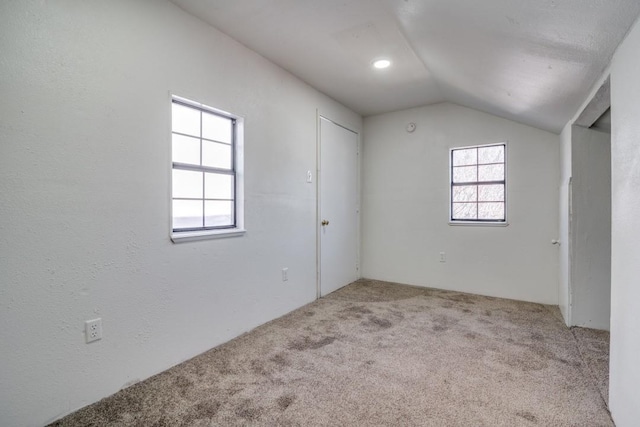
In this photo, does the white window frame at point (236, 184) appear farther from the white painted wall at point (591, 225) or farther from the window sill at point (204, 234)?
the white painted wall at point (591, 225)

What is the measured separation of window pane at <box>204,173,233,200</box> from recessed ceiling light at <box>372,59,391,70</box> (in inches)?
68.7

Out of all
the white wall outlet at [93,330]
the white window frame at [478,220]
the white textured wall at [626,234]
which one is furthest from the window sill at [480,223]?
the white wall outlet at [93,330]

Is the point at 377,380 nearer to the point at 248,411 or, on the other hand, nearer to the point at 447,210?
the point at 248,411

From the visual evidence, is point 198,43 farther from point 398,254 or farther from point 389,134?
point 398,254

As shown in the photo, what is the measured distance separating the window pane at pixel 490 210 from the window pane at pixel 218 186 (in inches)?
123

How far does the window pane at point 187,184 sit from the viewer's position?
7.64 ft

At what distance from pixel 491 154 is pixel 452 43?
83.6 inches

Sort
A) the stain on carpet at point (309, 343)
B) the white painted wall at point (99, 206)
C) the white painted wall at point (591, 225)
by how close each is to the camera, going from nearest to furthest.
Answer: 1. the white painted wall at point (99, 206)
2. the stain on carpet at point (309, 343)
3. the white painted wall at point (591, 225)

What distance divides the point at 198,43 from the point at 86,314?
197cm

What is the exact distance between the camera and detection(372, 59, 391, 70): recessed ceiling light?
2965 millimetres

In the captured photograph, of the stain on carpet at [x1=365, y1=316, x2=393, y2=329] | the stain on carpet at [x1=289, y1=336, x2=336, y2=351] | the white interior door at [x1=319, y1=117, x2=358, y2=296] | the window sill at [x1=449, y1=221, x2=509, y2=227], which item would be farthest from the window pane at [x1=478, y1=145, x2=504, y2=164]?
the stain on carpet at [x1=289, y1=336, x2=336, y2=351]

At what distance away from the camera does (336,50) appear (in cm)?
278

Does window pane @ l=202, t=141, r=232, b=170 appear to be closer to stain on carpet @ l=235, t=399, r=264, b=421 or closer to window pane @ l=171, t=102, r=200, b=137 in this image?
window pane @ l=171, t=102, r=200, b=137

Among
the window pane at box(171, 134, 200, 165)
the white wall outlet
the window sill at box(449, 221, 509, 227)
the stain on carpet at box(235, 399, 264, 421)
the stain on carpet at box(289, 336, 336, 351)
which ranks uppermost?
the window pane at box(171, 134, 200, 165)
